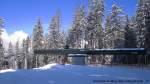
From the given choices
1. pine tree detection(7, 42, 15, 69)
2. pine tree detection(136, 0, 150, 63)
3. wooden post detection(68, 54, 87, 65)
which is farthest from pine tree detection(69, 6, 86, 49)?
pine tree detection(7, 42, 15, 69)

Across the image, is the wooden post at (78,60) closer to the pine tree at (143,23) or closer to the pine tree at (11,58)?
the pine tree at (143,23)

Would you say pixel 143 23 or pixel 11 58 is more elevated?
pixel 143 23

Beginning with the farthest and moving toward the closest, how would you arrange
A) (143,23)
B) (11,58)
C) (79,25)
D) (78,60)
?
(11,58)
(79,25)
(143,23)
(78,60)

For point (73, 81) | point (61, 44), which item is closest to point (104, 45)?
point (61, 44)

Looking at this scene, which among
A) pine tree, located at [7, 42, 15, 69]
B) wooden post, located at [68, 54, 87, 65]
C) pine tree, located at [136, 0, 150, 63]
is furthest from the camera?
pine tree, located at [7, 42, 15, 69]

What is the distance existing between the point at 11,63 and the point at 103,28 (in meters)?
67.0

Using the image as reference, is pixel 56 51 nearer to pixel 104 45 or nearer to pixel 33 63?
pixel 104 45

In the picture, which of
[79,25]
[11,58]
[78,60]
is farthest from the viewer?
[11,58]

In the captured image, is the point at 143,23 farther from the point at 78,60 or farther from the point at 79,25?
the point at 79,25

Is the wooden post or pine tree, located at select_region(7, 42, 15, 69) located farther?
pine tree, located at select_region(7, 42, 15, 69)

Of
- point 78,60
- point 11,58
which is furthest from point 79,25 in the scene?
point 11,58

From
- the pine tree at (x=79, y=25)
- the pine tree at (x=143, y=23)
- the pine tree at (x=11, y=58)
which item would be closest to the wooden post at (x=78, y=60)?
the pine tree at (x=143, y=23)

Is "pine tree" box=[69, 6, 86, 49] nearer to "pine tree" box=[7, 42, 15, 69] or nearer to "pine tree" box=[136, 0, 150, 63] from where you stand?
"pine tree" box=[136, 0, 150, 63]

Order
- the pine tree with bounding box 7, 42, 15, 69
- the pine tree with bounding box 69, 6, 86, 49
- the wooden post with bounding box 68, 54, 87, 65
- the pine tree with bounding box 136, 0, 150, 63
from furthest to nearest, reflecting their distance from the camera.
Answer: the pine tree with bounding box 7, 42, 15, 69, the pine tree with bounding box 69, 6, 86, 49, the pine tree with bounding box 136, 0, 150, 63, the wooden post with bounding box 68, 54, 87, 65
